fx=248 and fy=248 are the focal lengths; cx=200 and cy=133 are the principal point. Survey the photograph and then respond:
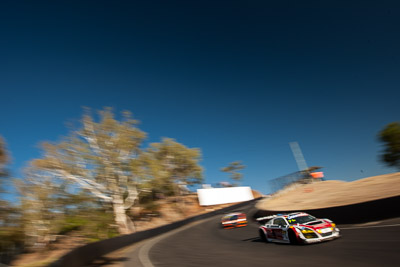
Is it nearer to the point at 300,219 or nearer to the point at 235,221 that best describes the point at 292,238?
the point at 300,219

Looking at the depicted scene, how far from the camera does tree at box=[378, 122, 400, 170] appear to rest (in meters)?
44.8

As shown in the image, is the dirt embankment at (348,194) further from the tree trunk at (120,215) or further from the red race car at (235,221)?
the tree trunk at (120,215)

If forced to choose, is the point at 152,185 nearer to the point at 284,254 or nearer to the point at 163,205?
the point at 163,205

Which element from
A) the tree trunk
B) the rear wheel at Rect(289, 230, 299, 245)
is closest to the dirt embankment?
the rear wheel at Rect(289, 230, 299, 245)

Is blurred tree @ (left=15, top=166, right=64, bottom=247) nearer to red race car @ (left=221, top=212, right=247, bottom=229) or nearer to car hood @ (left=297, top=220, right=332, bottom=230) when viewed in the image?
red race car @ (left=221, top=212, right=247, bottom=229)

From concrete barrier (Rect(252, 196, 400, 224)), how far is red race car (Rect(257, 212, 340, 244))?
4080 millimetres

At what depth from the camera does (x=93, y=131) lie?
32.6 metres

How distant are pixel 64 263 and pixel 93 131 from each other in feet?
83.8

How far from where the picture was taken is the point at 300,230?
9.01 meters

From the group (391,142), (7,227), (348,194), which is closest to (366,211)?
(348,194)

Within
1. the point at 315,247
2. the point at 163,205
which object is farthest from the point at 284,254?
the point at 163,205

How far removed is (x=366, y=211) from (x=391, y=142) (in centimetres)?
4318

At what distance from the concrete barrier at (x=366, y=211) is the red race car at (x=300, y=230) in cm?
408

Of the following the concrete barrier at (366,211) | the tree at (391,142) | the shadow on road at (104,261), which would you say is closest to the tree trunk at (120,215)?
the shadow on road at (104,261)
